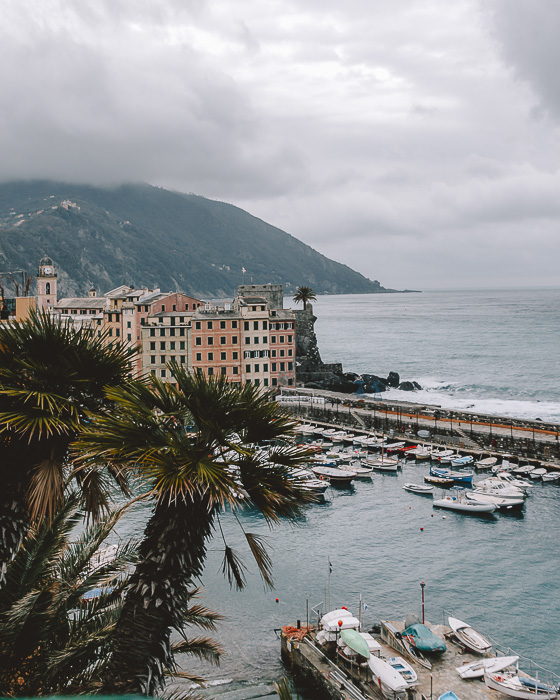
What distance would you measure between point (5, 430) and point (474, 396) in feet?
314

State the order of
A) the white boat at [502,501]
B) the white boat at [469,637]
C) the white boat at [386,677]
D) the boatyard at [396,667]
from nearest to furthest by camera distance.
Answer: the white boat at [386,677], the boatyard at [396,667], the white boat at [469,637], the white boat at [502,501]

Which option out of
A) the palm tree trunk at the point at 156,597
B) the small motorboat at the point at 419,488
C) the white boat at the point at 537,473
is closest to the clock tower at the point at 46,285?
the small motorboat at the point at 419,488

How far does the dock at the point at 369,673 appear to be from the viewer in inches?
853

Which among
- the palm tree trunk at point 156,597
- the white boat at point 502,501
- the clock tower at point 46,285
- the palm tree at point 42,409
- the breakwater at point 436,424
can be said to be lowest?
the white boat at point 502,501

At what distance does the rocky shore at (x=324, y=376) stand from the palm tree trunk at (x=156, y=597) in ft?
284

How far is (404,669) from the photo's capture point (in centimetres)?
2239

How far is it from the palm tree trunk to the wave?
74.8 m

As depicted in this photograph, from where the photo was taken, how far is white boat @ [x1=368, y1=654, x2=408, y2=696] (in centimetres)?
2128

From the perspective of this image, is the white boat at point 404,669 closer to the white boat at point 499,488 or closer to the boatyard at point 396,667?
the boatyard at point 396,667

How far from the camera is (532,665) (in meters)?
24.5

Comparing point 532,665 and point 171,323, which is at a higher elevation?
point 171,323

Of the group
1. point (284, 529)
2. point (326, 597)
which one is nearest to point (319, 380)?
point (284, 529)

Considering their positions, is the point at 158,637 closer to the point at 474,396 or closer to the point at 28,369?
the point at 28,369

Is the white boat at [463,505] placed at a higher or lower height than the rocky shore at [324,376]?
lower
